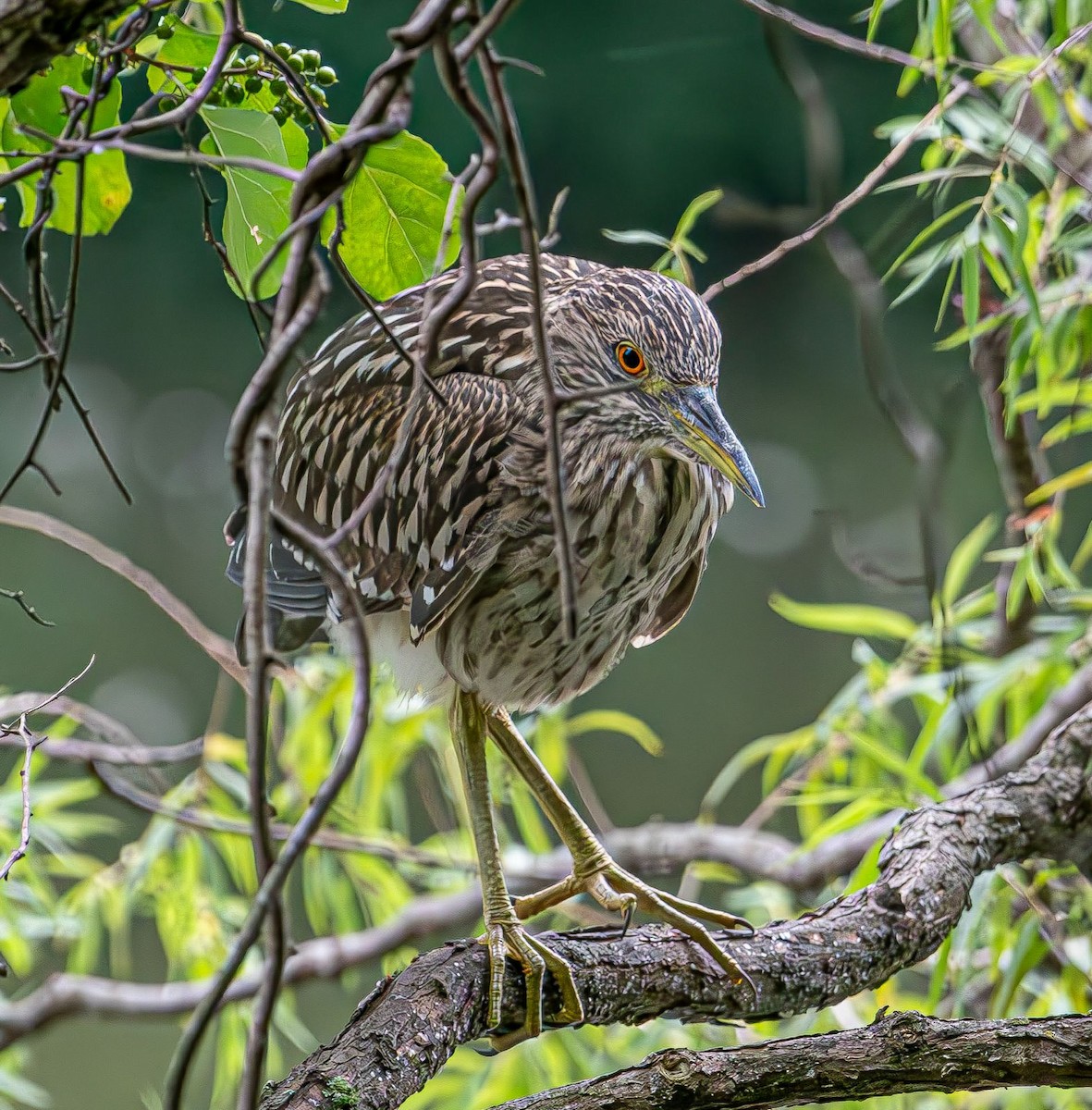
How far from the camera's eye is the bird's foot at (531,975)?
1278mm

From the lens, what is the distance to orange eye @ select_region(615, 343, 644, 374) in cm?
131

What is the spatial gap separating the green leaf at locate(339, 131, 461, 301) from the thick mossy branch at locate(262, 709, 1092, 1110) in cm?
66

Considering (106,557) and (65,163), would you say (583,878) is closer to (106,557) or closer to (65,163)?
(106,557)

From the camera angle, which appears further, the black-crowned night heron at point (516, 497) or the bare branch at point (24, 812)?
the black-crowned night heron at point (516, 497)

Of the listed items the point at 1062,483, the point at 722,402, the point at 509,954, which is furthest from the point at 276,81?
the point at 722,402

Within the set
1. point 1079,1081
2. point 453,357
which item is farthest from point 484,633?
point 1079,1081

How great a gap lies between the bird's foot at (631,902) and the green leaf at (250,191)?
32.8 inches

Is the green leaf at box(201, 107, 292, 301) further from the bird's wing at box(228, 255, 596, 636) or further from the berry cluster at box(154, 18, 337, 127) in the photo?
the bird's wing at box(228, 255, 596, 636)

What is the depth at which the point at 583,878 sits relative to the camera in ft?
5.09

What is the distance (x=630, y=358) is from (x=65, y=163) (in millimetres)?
594

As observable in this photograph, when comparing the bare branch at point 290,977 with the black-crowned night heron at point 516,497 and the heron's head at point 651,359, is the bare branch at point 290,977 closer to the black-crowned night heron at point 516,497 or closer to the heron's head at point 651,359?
the black-crowned night heron at point 516,497

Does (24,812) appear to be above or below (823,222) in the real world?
below

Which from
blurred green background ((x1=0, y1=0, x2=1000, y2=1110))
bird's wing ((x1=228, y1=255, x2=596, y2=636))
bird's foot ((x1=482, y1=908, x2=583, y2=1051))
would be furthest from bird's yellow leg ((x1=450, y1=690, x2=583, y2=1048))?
blurred green background ((x1=0, y1=0, x2=1000, y2=1110))

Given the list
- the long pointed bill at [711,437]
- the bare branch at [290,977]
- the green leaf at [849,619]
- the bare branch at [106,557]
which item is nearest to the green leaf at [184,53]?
the bare branch at [106,557]
